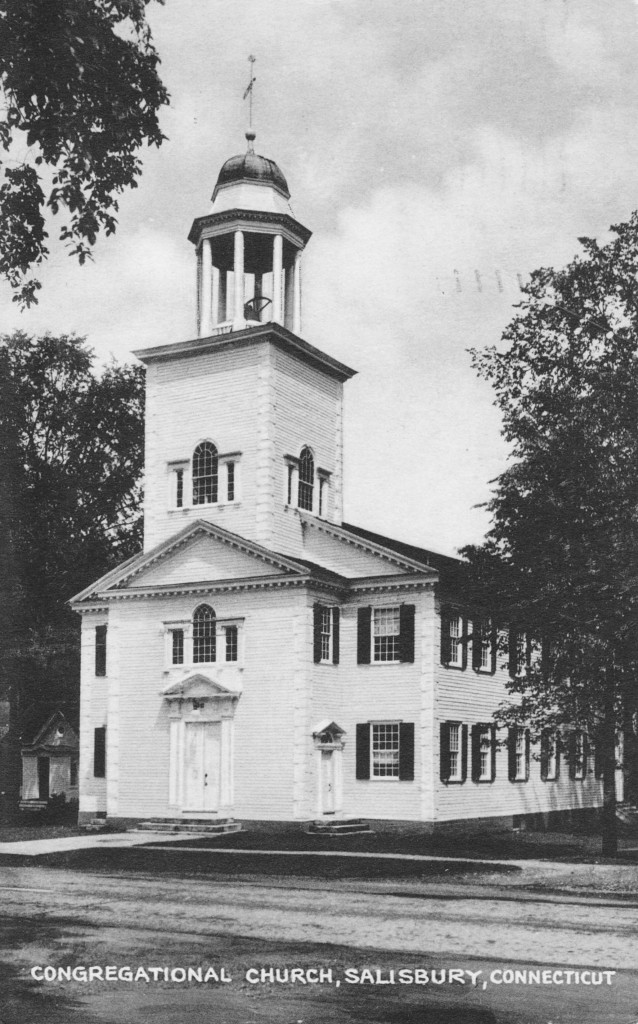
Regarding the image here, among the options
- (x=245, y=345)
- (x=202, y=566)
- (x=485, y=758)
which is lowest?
(x=485, y=758)

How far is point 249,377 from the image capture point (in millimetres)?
31047

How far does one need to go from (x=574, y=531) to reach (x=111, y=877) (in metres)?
9.94

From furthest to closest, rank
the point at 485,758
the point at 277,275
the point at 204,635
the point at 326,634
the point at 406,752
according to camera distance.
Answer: the point at 485,758 < the point at 277,275 < the point at 204,635 < the point at 326,634 < the point at 406,752

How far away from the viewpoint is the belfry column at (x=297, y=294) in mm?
32094

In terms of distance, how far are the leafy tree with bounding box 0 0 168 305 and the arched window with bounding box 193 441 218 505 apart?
63.0ft

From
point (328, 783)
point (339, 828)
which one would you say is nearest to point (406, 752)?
point (328, 783)

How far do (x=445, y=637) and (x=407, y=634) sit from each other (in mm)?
1235

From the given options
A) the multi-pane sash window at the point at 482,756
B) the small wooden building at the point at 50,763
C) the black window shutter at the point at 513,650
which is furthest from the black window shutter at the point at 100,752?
the black window shutter at the point at 513,650

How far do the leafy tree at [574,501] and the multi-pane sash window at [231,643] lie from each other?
27.1 ft

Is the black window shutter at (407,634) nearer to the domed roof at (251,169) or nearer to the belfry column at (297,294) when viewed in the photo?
the belfry column at (297,294)

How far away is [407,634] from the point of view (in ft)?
95.9

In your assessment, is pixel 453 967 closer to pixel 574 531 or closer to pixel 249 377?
pixel 574 531

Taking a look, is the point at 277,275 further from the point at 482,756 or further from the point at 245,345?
the point at 482,756

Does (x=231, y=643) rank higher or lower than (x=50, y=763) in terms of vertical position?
higher
